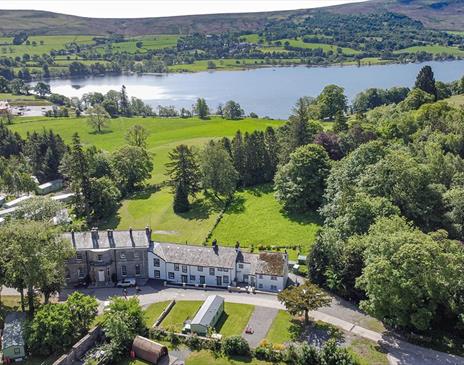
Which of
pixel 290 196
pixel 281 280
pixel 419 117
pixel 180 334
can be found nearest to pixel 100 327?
pixel 180 334

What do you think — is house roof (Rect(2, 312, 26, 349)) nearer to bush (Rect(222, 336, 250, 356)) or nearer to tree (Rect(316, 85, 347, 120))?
bush (Rect(222, 336, 250, 356))

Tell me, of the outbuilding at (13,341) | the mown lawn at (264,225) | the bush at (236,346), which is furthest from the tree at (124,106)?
the bush at (236,346)

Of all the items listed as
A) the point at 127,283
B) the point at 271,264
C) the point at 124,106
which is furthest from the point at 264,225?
the point at 124,106

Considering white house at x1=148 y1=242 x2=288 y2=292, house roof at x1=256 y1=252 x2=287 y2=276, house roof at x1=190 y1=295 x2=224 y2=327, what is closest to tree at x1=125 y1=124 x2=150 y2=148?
white house at x1=148 y1=242 x2=288 y2=292

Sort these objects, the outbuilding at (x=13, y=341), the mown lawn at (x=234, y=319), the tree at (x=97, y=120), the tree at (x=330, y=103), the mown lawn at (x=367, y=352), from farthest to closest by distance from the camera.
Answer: the tree at (x=97, y=120)
the tree at (x=330, y=103)
the mown lawn at (x=234, y=319)
the outbuilding at (x=13, y=341)
the mown lawn at (x=367, y=352)

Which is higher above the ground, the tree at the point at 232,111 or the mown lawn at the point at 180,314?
the tree at the point at 232,111

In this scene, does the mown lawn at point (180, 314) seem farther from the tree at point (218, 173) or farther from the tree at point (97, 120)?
the tree at point (97, 120)

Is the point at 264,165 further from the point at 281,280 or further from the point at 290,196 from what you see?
the point at 281,280

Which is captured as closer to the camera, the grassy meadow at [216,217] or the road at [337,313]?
the road at [337,313]
